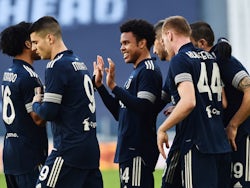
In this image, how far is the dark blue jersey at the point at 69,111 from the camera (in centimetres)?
659

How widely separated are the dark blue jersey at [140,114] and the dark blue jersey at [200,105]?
1.59 feet

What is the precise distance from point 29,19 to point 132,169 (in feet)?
24.8

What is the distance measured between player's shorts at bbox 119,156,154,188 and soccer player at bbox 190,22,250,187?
730mm

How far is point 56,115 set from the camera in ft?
21.8

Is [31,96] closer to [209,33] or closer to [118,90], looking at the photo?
[118,90]

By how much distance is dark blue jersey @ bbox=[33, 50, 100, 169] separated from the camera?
6.59 meters

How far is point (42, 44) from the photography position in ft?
22.5

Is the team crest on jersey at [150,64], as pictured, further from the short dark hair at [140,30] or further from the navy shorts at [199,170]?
the navy shorts at [199,170]

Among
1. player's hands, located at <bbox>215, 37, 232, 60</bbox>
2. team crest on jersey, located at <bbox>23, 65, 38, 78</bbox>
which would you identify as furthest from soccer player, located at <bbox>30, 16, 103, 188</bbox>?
player's hands, located at <bbox>215, 37, 232, 60</bbox>

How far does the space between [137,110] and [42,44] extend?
986 mm

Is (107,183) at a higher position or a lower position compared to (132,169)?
lower

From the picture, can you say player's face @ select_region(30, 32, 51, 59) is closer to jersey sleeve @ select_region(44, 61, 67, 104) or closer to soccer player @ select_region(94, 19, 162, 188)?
jersey sleeve @ select_region(44, 61, 67, 104)

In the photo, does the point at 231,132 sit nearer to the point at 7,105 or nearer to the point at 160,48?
the point at 160,48

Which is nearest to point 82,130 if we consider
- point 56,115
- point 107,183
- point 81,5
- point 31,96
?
point 56,115
